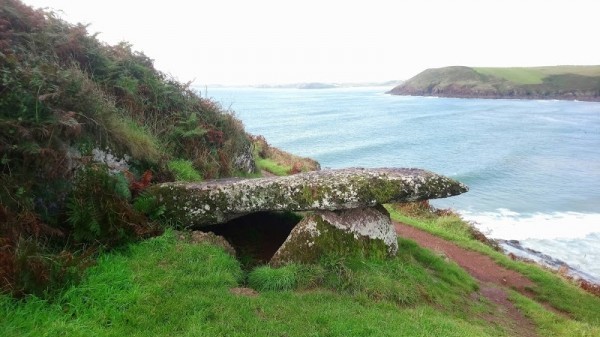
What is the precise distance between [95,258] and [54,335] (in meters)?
2.25

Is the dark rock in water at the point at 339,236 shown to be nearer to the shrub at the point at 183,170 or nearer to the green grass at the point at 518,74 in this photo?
the shrub at the point at 183,170

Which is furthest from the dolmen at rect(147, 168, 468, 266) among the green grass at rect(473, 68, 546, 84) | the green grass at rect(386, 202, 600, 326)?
the green grass at rect(473, 68, 546, 84)

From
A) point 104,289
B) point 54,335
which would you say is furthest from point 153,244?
point 54,335

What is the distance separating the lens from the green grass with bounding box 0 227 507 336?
6137mm

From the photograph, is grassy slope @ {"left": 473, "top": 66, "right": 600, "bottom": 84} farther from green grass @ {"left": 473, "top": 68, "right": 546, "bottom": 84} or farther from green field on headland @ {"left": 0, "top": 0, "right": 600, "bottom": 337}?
green field on headland @ {"left": 0, "top": 0, "right": 600, "bottom": 337}

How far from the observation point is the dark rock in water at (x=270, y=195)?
9758 mm

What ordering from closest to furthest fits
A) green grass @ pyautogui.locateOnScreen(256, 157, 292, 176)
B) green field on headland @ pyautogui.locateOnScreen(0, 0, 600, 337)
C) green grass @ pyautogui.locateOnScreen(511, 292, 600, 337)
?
green field on headland @ pyautogui.locateOnScreen(0, 0, 600, 337) < green grass @ pyautogui.locateOnScreen(511, 292, 600, 337) < green grass @ pyautogui.locateOnScreen(256, 157, 292, 176)

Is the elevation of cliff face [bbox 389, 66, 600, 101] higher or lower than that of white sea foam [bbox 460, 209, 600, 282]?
higher

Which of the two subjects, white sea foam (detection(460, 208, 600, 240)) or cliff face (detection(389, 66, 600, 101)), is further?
cliff face (detection(389, 66, 600, 101))

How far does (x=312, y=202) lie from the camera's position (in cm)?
990

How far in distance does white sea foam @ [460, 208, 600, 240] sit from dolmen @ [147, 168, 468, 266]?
18728mm

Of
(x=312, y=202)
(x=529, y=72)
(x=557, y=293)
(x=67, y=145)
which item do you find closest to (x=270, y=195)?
(x=312, y=202)

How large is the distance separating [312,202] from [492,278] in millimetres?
8424

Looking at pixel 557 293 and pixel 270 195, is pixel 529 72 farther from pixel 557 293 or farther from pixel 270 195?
pixel 270 195
